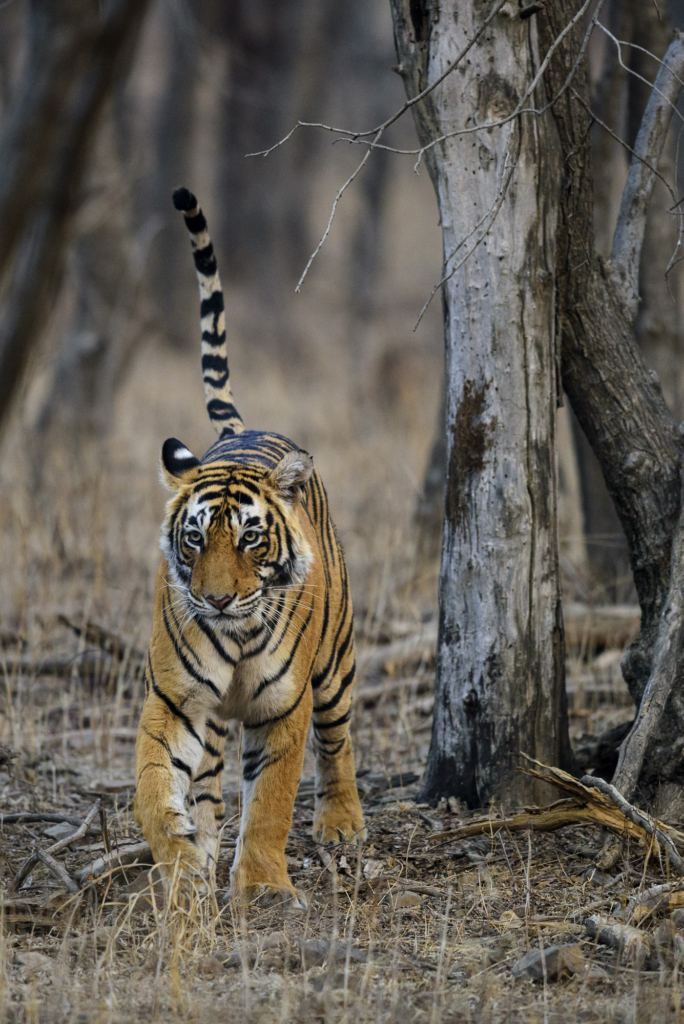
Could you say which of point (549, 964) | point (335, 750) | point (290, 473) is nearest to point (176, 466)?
point (290, 473)

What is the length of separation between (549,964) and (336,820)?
1.46 m

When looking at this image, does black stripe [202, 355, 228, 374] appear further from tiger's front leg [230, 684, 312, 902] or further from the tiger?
tiger's front leg [230, 684, 312, 902]

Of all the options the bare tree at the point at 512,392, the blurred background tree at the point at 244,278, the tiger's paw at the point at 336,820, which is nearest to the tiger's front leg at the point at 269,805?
the tiger's paw at the point at 336,820

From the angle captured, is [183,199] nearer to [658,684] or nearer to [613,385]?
[613,385]

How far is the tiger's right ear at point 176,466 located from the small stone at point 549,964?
5.99 ft

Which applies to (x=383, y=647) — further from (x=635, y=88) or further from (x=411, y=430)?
(x=411, y=430)

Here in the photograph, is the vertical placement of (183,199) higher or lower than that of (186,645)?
higher

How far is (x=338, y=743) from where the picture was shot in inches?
161

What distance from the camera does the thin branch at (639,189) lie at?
4082mm

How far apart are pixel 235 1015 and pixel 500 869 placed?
1373 mm

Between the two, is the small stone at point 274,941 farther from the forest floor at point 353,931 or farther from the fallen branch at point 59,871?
the fallen branch at point 59,871

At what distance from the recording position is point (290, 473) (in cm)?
355

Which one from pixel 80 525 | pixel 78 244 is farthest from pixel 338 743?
pixel 78 244

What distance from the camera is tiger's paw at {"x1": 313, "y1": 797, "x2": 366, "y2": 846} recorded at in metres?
3.92
